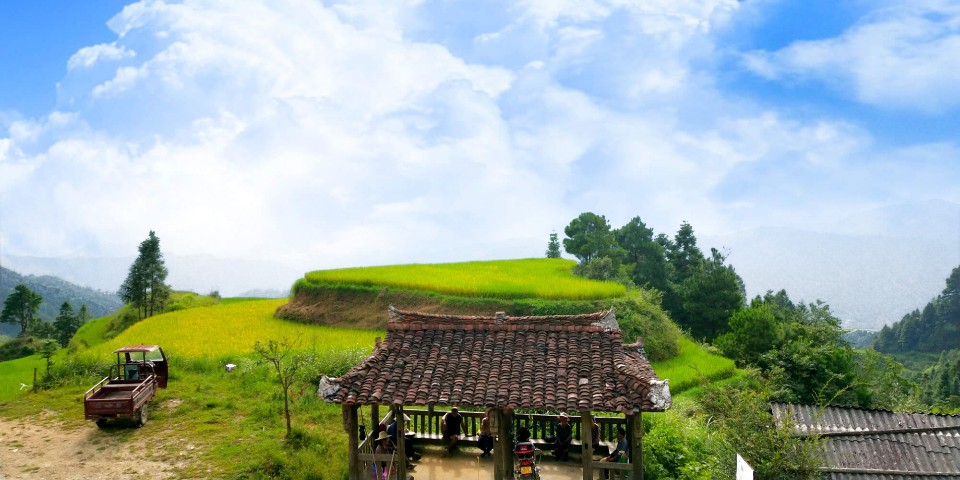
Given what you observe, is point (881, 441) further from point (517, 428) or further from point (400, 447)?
point (400, 447)

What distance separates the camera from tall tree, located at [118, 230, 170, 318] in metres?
38.8

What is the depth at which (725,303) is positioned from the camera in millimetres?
37219

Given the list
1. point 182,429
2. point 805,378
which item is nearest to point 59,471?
point 182,429

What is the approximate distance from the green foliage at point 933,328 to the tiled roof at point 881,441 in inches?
2926

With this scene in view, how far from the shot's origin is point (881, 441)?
1100 centimetres

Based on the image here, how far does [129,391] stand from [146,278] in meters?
27.2

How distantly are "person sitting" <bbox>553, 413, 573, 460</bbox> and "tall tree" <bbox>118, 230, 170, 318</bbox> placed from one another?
35.5 m

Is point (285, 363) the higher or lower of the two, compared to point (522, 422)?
higher

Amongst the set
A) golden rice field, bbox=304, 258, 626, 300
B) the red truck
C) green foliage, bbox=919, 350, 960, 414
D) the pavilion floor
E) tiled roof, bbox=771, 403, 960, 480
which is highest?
golden rice field, bbox=304, 258, 626, 300

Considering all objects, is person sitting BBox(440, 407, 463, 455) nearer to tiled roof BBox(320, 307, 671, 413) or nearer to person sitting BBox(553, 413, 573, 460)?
person sitting BBox(553, 413, 573, 460)

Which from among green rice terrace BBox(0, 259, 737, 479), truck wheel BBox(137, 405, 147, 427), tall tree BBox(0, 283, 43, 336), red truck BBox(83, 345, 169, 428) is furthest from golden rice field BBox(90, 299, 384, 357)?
tall tree BBox(0, 283, 43, 336)

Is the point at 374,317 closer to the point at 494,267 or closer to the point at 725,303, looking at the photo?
the point at 494,267

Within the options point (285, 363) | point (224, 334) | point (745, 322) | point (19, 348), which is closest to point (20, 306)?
point (19, 348)

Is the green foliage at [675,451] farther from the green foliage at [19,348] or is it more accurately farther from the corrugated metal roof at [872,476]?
the green foliage at [19,348]
